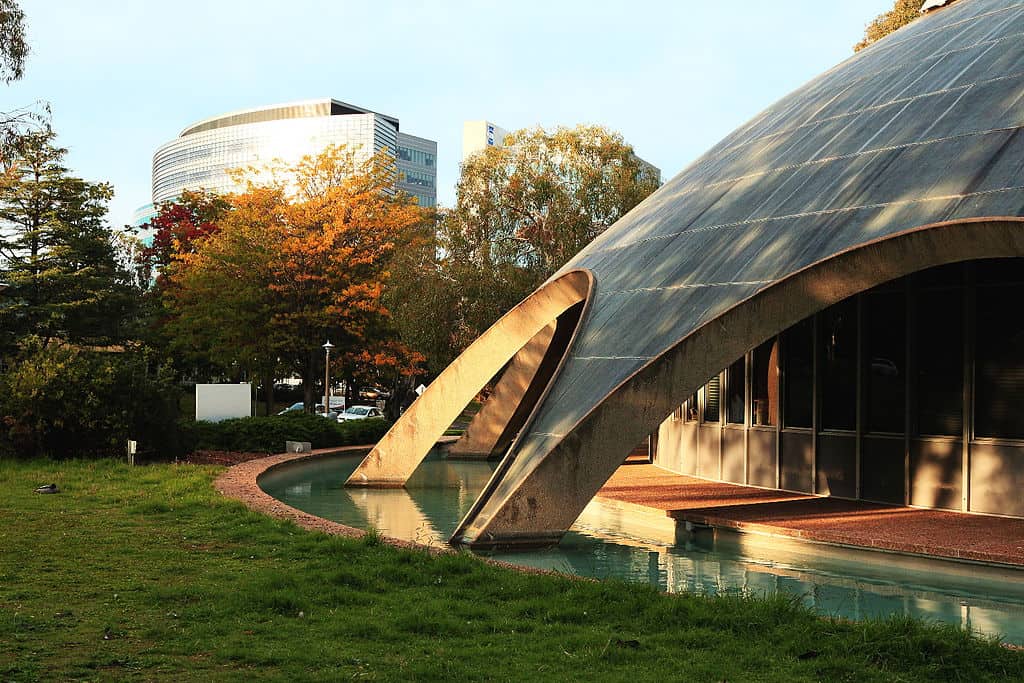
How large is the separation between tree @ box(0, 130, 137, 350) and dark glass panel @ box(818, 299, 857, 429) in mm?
36312

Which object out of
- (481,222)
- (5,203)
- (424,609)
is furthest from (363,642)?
(5,203)

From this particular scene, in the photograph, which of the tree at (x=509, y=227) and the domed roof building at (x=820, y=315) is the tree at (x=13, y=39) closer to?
the domed roof building at (x=820, y=315)

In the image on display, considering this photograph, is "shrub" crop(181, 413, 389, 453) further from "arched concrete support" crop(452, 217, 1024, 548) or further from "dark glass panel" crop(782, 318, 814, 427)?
"arched concrete support" crop(452, 217, 1024, 548)

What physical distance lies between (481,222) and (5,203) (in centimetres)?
2414

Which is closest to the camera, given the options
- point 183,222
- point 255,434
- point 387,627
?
point 387,627

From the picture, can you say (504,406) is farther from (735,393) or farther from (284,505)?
(284,505)

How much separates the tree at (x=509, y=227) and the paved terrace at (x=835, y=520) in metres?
15.5

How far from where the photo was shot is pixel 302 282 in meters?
38.9

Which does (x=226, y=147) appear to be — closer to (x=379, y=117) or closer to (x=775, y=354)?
(x=379, y=117)

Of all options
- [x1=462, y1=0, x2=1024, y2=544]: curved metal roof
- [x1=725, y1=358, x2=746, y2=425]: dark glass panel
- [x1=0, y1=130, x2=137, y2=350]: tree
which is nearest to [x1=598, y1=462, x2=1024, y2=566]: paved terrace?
[x1=725, y1=358, x2=746, y2=425]: dark glass panel

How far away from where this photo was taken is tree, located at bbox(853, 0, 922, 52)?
36.3 meters

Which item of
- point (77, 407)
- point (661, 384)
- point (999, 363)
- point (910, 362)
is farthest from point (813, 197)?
point (77, 407)

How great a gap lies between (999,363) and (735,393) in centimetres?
504

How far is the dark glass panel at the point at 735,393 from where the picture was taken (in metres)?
17.7
